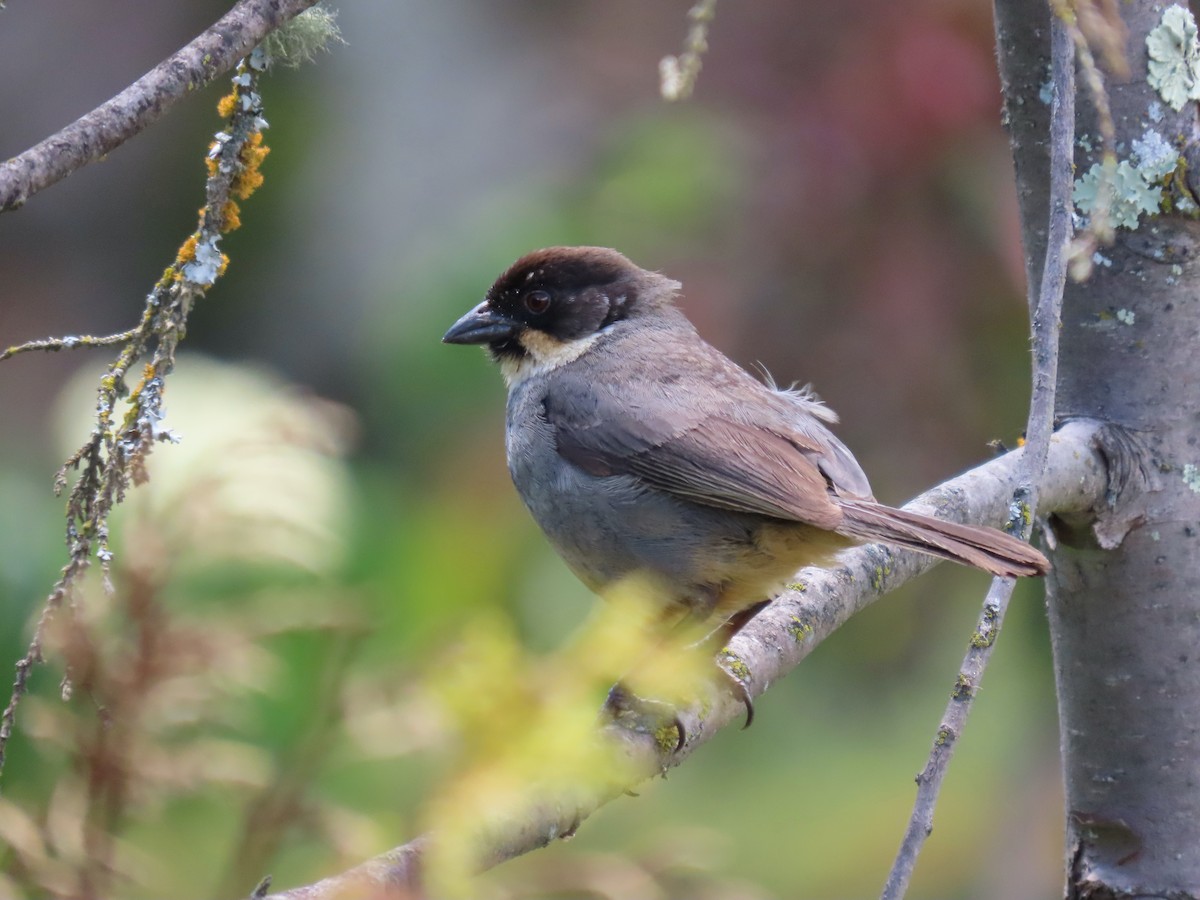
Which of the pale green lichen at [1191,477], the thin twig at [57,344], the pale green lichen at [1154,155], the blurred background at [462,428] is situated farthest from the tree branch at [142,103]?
the pale green lichen at [1191,477]

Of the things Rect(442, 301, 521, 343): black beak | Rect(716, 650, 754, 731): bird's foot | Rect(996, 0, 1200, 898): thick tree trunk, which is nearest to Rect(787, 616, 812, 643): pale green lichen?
Rect(716, 650, 754, 731): bird's foot

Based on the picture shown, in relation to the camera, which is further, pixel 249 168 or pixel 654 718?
pixel 654 718

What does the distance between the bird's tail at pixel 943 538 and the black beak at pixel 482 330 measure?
1170 millimetres

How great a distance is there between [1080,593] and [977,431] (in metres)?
2.12

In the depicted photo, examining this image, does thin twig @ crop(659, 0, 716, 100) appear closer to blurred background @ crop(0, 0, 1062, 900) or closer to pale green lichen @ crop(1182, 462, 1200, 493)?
blurred background @ crop(0, 0, 1062, 900)

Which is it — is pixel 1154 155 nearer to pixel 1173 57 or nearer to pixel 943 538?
pixel 1173 57

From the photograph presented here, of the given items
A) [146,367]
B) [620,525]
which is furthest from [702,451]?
[146,367]

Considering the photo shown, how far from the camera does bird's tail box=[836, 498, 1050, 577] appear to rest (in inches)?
87.0

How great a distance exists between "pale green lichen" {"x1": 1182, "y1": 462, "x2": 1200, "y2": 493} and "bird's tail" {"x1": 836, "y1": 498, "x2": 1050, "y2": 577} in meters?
0.55

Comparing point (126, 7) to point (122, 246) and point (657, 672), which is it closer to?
point (122, 246)

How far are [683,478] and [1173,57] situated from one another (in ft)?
4.21

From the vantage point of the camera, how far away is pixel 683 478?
9.49 ft

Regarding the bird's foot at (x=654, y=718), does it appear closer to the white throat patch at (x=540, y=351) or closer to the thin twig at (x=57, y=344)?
the thin twig at (x=57, y=344)

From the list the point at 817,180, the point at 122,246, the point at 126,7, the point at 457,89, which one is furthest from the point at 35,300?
the point at 817,180
